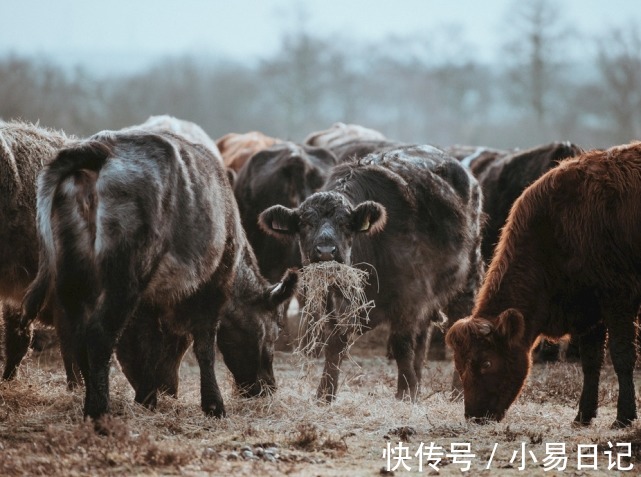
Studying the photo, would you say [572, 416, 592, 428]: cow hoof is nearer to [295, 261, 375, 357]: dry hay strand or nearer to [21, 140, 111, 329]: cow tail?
[295, 261, 375, 357]: dry hay strand

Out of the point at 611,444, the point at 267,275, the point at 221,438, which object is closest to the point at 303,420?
the point at 221,438

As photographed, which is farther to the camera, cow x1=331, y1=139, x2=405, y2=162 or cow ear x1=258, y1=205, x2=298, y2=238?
cow x1=331, y1=139, x2=405, y2=162

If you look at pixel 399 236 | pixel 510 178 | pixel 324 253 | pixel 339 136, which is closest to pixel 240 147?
pixel 339 136

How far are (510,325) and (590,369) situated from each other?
85cm

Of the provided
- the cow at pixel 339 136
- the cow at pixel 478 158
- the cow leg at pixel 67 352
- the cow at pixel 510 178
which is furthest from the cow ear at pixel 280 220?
the cow at pixel 339 136

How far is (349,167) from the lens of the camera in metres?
8.81

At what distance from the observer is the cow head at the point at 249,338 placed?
7.55m

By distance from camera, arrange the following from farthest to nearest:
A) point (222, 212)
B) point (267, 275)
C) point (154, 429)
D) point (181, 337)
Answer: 1. point (267, 275)
2. point (181, 337)
3. point (222, 212)
4. point (154, 429)

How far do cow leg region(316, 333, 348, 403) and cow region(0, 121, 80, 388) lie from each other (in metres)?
1.96

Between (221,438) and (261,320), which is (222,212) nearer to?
(261,320)

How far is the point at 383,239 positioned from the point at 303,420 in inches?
87.3

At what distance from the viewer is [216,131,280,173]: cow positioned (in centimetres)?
1455

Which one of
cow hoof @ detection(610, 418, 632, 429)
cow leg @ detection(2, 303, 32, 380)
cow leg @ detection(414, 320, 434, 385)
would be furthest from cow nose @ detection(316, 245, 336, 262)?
cow leg @ detection(2, 303, 32, 380)

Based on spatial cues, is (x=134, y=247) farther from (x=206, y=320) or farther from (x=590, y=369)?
(x=590, y=369)
